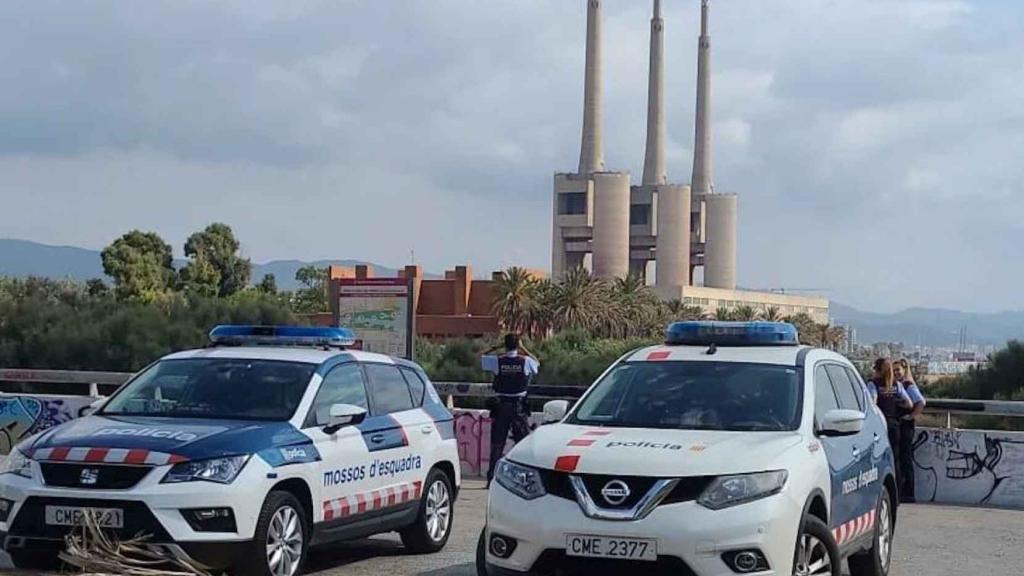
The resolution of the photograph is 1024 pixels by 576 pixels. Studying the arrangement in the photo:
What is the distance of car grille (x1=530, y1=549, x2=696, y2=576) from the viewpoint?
723 cm

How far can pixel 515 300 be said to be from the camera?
271ft

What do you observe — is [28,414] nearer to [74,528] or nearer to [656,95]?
[74,528]

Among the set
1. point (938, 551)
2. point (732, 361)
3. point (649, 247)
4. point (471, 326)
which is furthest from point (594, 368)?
point (649, 247)

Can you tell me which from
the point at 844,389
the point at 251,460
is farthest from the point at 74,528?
the point at 844,389

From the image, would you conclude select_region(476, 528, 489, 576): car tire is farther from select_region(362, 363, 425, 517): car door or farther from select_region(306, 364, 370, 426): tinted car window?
select_region(362, 363, 425, 517): car door

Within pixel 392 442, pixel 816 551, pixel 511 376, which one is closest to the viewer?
pixel 816 551

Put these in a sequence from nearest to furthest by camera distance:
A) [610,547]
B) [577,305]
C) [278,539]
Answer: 1. [610,547]
2. [278,539]
3. [577,305]

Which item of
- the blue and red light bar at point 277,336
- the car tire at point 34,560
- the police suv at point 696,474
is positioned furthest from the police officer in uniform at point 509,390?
the car tire at point 34,560

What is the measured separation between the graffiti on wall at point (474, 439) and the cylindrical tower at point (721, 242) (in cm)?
13284

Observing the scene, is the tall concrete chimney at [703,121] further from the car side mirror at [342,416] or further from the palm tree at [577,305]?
the car side mirror at [342,416]

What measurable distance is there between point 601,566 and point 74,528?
318cm

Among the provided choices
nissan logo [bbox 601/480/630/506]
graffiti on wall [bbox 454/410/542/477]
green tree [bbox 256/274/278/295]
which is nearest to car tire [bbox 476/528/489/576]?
nissan logo [bbox 601/480/630/506]

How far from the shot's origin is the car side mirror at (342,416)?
9.31 meters

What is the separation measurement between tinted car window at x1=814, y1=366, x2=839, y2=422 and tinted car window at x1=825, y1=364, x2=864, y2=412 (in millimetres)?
126
